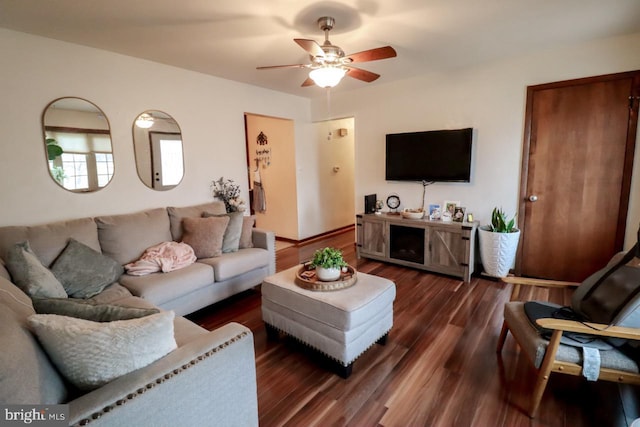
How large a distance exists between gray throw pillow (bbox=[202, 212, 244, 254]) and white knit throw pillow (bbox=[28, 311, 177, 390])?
2.14 metres

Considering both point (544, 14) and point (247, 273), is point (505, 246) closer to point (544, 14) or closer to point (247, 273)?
point (544, 14)

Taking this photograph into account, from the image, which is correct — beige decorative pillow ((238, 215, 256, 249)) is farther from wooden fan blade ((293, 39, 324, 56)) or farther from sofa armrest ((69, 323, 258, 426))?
sofa armrest ((69, 323, 258, 426))

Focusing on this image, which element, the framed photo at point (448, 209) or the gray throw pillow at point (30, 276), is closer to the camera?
the gray throw pillow at point (30, 276)

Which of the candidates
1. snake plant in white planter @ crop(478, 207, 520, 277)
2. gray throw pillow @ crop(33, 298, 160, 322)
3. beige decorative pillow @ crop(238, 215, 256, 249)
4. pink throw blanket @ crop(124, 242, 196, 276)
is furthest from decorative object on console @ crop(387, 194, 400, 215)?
gray throw pillow @ crop(33, 298, 160, 322)

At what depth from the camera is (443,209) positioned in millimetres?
3971

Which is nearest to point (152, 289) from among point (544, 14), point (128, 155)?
point (128, 155)

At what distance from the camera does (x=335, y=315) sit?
191 centimetres

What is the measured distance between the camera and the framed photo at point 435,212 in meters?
3.85

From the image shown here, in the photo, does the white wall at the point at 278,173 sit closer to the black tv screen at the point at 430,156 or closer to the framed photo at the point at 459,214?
the black tv screen at the point at 430,156

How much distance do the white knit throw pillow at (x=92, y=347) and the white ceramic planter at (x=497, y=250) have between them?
134 inches

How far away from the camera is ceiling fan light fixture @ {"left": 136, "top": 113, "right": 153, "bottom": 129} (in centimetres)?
321

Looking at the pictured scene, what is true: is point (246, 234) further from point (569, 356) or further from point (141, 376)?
point (569, 356)

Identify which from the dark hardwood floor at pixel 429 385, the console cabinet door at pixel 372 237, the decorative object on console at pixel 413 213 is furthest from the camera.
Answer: the console cabinet door at pixel 372 237

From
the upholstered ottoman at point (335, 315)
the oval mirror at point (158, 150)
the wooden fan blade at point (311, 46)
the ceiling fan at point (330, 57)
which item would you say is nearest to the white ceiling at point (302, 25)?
the ceiling fan at point (330, 57)
